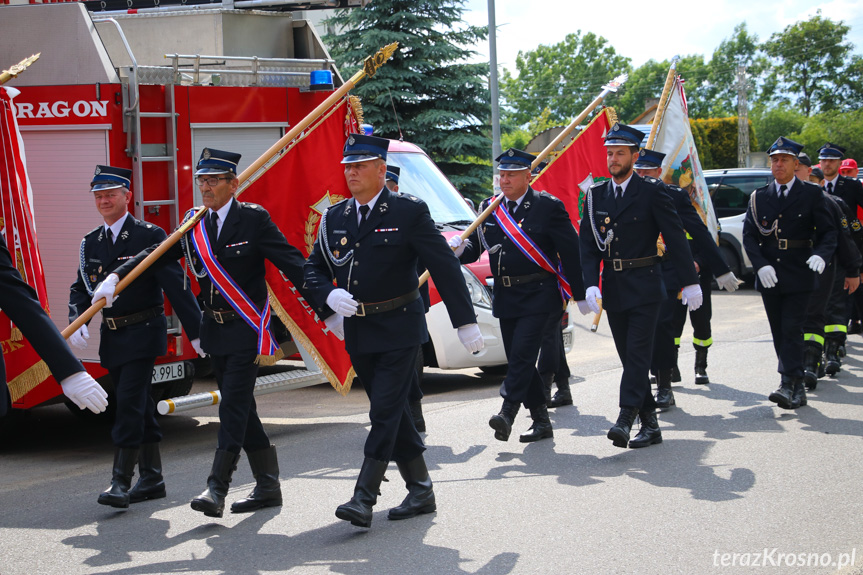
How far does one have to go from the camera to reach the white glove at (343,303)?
539 cm

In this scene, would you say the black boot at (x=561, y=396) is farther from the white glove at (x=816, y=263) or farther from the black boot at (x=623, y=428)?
the white glove at (x=816, y=263)

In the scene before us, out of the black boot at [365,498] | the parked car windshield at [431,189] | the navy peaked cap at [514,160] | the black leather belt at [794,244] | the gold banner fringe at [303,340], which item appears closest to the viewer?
the black boot at [365,498]

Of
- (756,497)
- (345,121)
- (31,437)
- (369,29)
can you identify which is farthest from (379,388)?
(369,29)

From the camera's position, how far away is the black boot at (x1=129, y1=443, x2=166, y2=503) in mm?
6230

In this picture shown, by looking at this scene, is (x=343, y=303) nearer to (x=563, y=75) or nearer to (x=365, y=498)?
(x=365, y=498)

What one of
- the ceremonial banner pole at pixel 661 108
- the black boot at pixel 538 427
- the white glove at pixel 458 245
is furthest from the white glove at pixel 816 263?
the white glove at pixel 458 245

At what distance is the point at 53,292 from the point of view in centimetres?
780

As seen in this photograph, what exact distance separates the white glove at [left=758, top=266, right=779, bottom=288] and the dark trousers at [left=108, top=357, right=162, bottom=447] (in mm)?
4890

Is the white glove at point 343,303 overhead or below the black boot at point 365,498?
overhead

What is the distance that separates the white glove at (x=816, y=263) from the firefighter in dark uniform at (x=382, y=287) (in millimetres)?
3903

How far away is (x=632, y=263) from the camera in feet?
23.7

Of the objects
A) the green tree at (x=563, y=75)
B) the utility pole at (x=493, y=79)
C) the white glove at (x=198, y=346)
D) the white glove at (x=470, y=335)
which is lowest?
the white glove at (x=198, y=346)

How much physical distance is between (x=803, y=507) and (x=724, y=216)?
583 inches

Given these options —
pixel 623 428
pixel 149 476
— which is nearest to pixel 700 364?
pixel 623 428
